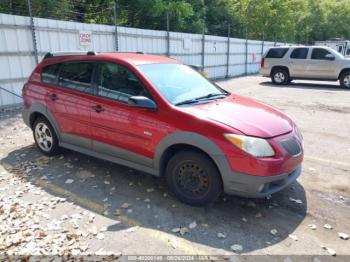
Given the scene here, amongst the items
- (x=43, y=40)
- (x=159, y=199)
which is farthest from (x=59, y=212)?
(x=43, y=40)

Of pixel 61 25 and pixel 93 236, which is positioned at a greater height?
pixel 61 25

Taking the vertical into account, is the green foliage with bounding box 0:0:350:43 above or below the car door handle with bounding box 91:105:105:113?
above

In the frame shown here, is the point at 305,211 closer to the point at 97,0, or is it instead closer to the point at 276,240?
the point at 276,240

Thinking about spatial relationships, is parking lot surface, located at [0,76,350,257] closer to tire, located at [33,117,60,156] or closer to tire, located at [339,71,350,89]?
tire, located at [33,117,60,156]

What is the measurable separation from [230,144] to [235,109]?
2.37 ft

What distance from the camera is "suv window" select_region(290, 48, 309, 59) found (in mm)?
14883

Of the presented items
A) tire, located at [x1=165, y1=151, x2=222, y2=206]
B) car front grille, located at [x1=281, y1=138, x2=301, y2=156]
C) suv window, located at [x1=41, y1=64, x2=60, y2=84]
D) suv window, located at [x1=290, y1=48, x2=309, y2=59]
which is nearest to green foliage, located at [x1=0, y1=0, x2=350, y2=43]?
suv window, located at [x1=290, y1=48, x2=309, y2=59]

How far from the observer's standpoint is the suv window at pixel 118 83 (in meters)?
4.09

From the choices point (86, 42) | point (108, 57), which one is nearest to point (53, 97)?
point (108, 57)

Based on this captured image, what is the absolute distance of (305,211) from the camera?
3805mm

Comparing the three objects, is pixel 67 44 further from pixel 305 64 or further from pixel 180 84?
pixel 305 64

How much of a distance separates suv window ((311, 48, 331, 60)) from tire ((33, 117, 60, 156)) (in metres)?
13.0

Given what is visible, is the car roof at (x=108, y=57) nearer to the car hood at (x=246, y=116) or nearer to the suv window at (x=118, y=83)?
the suv window at (x=118, y=83)

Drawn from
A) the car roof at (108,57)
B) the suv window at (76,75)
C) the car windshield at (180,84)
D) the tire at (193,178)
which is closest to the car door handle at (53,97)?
the suv window at (76,75)
